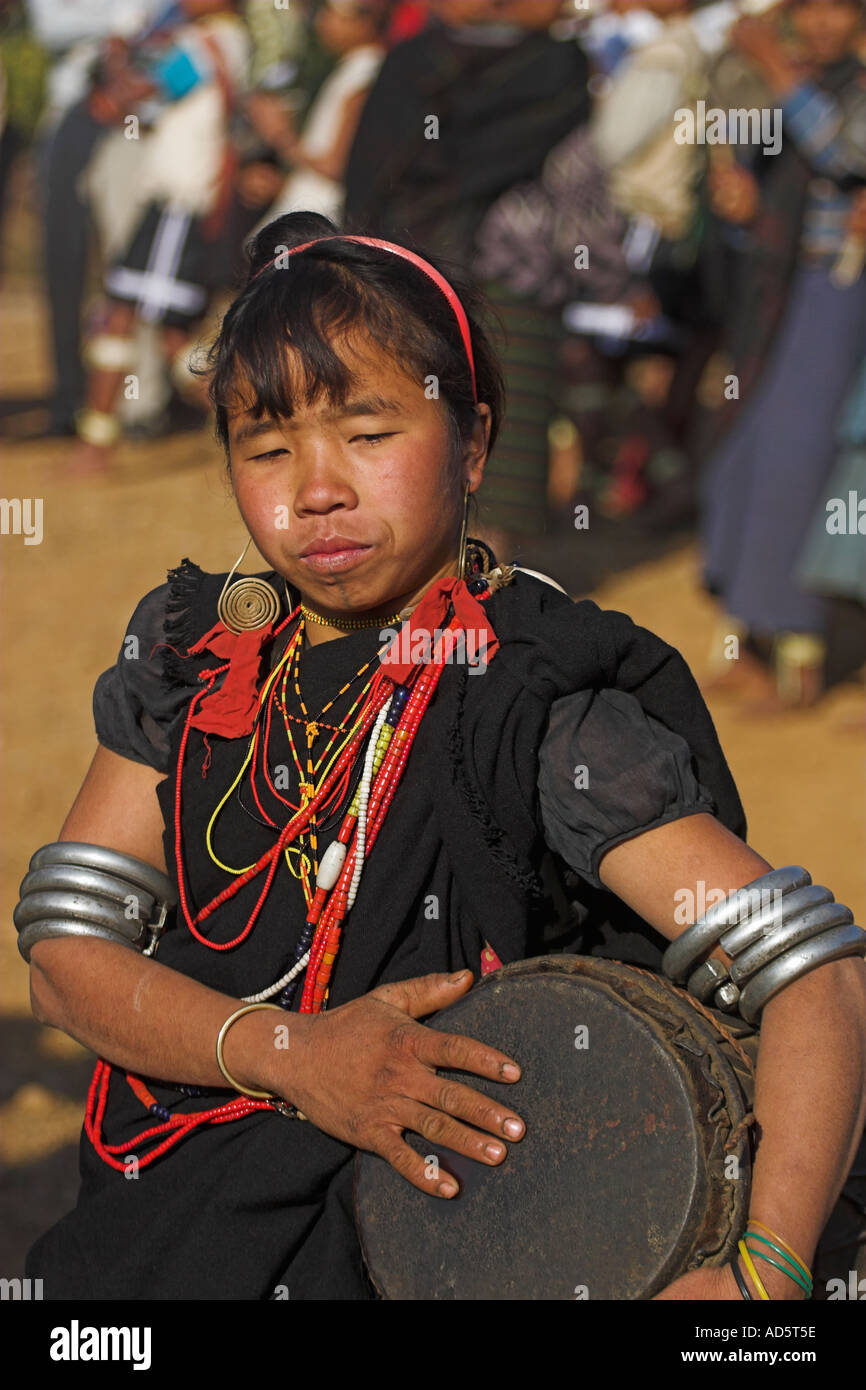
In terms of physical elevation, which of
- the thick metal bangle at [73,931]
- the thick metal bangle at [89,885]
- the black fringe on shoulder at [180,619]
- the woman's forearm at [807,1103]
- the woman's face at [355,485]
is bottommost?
the woman's forearm at [807,1103]

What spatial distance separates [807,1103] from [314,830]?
0.67 meters

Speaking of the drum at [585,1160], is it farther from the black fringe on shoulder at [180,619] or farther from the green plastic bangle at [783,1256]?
the black fringe on shoulder at [180,619]

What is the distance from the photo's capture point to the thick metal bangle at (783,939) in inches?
68.3

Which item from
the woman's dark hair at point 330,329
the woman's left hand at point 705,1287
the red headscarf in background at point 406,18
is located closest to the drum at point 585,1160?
the woman's left hand at point 705,1287

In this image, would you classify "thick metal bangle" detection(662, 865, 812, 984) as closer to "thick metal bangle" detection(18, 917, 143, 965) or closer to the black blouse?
the black blouse

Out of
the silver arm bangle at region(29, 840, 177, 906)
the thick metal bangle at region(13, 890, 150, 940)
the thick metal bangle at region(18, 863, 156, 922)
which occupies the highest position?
the silver arm bangle at region(29, 840, 177, 906)

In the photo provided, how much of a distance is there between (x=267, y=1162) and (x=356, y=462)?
32.2 inches

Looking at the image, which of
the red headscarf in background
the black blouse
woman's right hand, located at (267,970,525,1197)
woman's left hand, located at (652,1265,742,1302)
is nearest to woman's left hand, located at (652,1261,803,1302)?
woman's left hand, located at (652,1265,742,1302)

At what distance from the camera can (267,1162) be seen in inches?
75.1

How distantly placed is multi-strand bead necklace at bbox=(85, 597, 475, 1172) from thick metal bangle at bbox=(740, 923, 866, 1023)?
485 millimetres

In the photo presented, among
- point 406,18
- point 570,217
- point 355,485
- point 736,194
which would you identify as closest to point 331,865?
point 355,485

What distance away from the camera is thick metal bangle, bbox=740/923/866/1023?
1738mm

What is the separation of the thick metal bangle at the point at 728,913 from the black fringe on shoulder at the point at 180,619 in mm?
750

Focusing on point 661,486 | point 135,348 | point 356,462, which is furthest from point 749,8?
point 356,462
